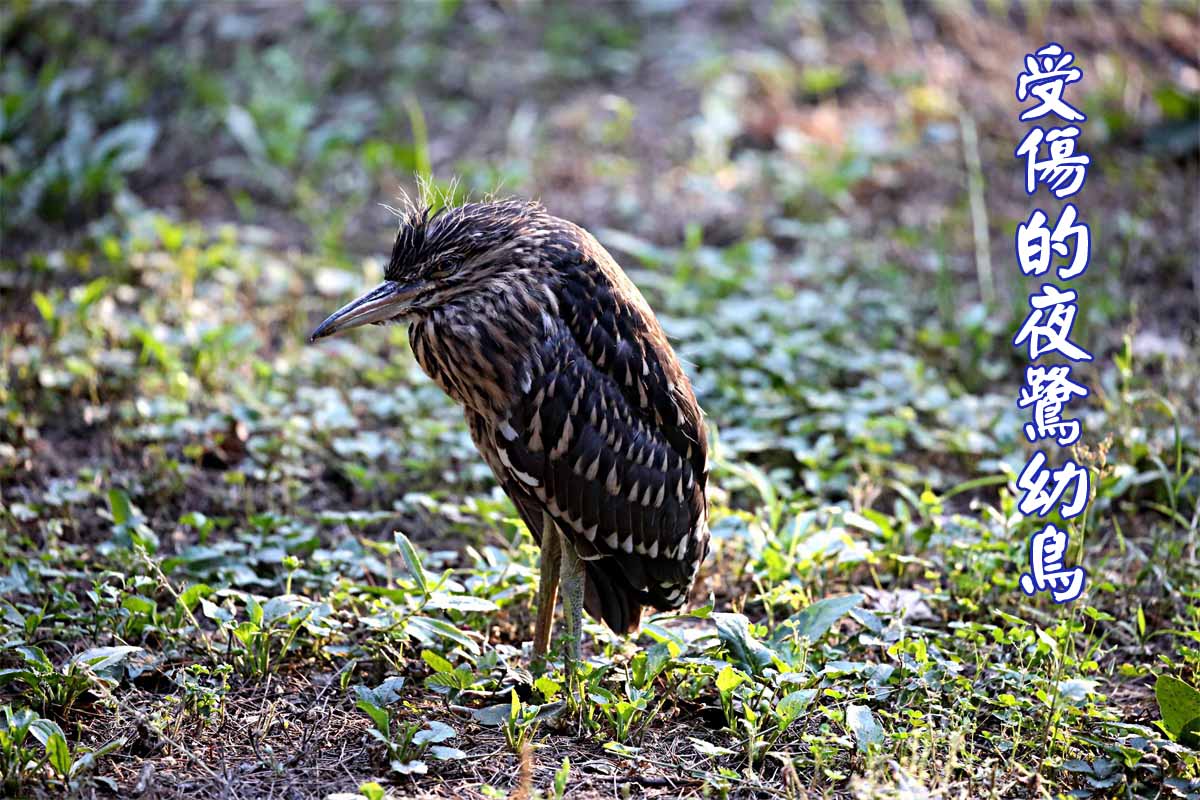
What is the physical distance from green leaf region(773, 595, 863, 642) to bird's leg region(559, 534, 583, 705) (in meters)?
0.66

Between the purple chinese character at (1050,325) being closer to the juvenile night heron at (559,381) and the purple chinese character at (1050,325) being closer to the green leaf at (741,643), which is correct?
the juvenile night heron at (559,381)

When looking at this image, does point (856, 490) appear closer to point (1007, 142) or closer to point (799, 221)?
point (799, 221)

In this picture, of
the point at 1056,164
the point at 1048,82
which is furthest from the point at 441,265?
the point at 1048,82

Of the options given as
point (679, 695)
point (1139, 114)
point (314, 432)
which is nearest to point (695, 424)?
point (679, 695)

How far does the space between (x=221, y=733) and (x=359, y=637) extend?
2.21 ft

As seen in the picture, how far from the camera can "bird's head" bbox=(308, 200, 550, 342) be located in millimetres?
3846

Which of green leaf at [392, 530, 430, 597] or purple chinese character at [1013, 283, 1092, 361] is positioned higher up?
purple chinese character at [1013, 283, 1092, 361]

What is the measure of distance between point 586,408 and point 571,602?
637 mm

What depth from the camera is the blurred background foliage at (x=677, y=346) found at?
3936 millimetres

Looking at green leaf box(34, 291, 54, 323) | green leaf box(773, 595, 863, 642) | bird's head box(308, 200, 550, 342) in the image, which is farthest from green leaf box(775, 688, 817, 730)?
green leaf box(34, 291, 54, 323)

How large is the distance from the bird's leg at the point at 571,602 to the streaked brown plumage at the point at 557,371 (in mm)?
39

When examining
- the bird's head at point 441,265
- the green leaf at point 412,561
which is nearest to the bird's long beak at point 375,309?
the bird's head at point 441,265

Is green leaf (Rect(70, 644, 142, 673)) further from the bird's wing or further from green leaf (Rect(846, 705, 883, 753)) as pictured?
green leaf (Rect(846, 705, 883, 753))

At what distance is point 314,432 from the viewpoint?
5508mm
